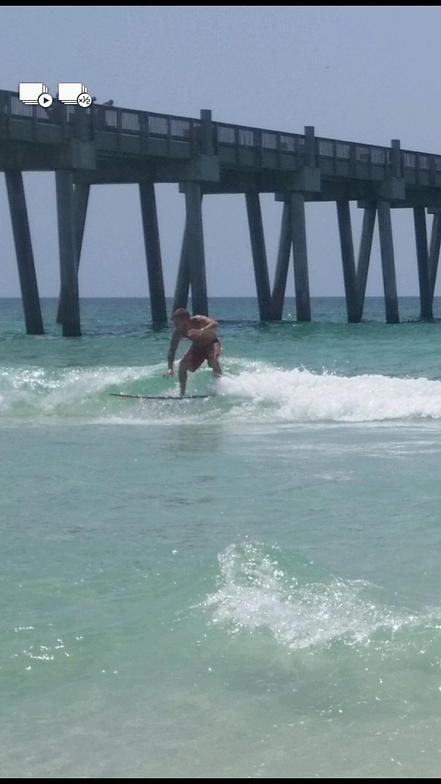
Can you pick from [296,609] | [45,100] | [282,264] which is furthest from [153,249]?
[296,609]

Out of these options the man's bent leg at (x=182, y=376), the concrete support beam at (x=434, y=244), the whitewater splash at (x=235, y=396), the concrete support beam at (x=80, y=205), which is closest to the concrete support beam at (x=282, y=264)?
the concrete support beam at (x=80, y=205)

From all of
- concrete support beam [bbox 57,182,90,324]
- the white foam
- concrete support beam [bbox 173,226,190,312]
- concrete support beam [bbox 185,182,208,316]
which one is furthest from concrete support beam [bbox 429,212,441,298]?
the white foam

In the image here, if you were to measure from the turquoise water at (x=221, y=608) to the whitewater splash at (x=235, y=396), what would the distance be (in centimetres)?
342

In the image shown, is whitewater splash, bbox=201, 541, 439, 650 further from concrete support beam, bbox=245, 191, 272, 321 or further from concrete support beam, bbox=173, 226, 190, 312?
concrete support beam, bbox=245, 191, 272, 321

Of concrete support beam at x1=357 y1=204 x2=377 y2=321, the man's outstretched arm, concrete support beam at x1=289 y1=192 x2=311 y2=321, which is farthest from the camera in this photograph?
concrete support beam at x1=357 y1=204 x2=377 y2=321

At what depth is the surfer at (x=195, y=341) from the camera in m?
18.1

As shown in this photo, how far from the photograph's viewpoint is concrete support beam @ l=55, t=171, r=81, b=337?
1219 inches

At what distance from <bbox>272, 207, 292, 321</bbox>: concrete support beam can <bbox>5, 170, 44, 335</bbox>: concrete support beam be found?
965 cm

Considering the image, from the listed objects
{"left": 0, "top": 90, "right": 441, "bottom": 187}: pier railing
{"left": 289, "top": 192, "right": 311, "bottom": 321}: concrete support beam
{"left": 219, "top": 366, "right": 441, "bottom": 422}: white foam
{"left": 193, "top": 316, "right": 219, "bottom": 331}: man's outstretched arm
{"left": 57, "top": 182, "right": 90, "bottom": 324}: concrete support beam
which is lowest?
{"left": 219, "top": 366, "right": 441, "bottom": 422}: white foam

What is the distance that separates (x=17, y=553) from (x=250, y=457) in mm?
4696

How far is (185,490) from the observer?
10141 mm

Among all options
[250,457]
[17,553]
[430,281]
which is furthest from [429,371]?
[430,281]

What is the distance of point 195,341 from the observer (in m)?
18.4

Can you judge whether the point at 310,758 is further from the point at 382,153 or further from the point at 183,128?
the point at 382,153
